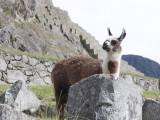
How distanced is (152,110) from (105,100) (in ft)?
7.76

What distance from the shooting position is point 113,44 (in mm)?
9734

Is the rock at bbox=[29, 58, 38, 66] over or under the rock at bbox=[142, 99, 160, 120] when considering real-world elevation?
over

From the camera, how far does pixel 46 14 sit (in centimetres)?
4056

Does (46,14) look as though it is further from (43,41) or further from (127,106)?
(127,106)

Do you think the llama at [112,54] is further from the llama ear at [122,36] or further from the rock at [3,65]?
the rock at [3,65]

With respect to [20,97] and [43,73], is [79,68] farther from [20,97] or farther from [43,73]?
[43,73]

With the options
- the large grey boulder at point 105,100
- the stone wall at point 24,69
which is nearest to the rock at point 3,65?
the stone wall at point 24,69

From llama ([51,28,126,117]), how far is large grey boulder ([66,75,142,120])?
98.3 inches

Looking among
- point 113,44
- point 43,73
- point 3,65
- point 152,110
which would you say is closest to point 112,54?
point 113,44

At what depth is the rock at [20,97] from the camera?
1037 cm

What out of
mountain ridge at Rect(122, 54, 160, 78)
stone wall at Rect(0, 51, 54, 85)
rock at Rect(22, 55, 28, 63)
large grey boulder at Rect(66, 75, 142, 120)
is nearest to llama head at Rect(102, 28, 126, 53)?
large grey boulder at Rect(66, 75, 142, 120)

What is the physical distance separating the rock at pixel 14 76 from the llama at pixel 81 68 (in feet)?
29.1

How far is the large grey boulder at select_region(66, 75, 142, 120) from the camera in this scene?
21.2 ft

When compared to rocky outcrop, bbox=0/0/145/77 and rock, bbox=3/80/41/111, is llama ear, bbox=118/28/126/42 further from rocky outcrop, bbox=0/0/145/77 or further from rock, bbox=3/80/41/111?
rocky outcrop, bbox=0/0/145/77
